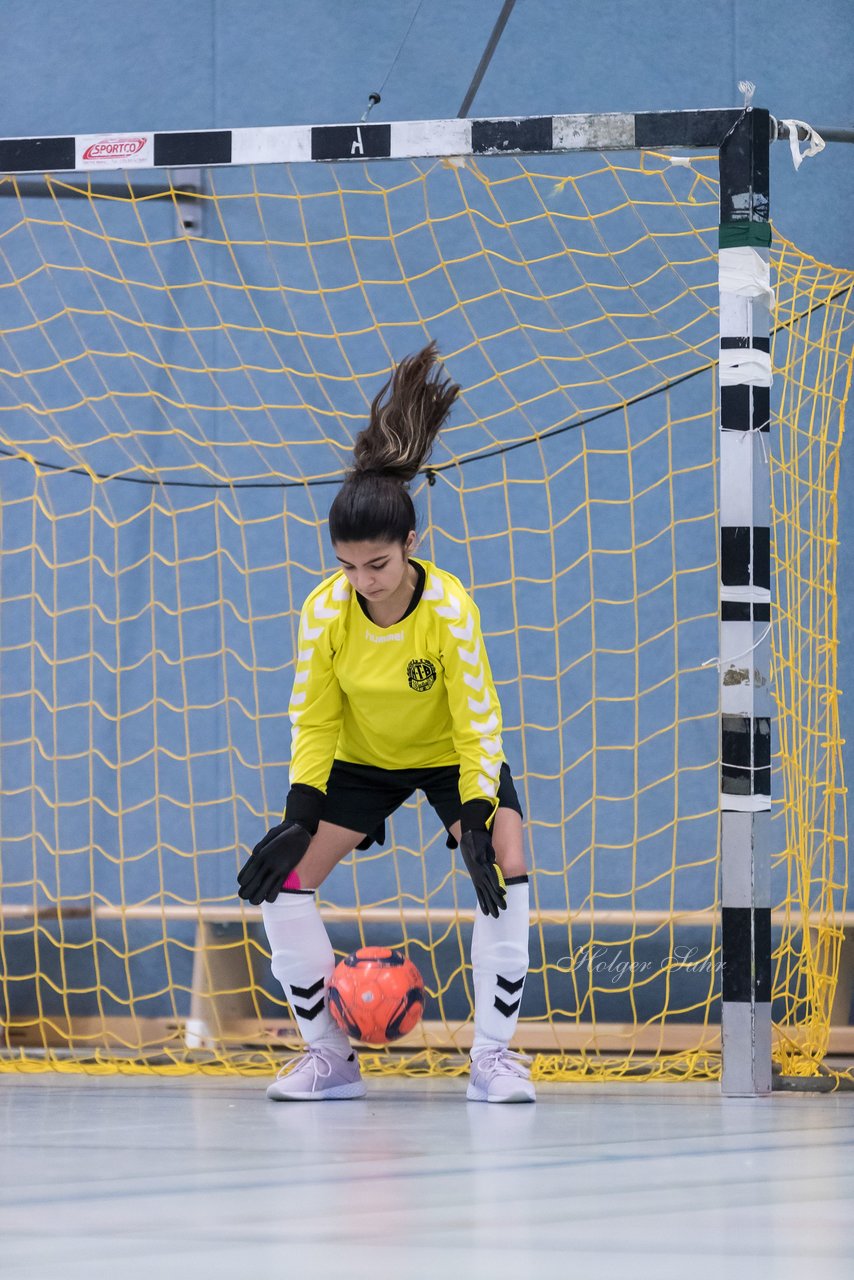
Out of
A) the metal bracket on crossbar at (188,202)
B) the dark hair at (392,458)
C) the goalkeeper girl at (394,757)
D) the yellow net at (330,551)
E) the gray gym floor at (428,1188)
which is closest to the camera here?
the gray gym floor at (428,1188)

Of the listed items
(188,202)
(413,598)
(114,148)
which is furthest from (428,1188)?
(188,202)

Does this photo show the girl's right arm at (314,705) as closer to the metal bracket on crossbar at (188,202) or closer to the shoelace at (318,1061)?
the shoelace at (318,1061)

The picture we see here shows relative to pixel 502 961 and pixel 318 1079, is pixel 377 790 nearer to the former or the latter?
pixel 502 961

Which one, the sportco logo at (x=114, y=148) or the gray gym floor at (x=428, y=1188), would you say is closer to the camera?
the gray gym floor at (x=428, y=1188)

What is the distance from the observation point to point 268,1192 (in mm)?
1935

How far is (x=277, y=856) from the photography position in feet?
9.37

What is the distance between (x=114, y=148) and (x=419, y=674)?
1.32m

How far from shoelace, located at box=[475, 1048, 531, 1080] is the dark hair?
0.96m

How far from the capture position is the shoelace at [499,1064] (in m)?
2.89

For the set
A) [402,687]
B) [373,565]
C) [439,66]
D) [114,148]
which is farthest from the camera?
[439,66]

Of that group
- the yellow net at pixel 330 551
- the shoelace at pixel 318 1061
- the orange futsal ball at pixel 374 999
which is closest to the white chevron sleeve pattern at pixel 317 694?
the orange futsal ball at pixel 374 999

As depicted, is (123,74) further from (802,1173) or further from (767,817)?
(802,1173)

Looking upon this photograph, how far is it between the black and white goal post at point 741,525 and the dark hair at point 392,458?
0.49m

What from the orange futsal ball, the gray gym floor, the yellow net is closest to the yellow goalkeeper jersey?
the orange futsal ball
